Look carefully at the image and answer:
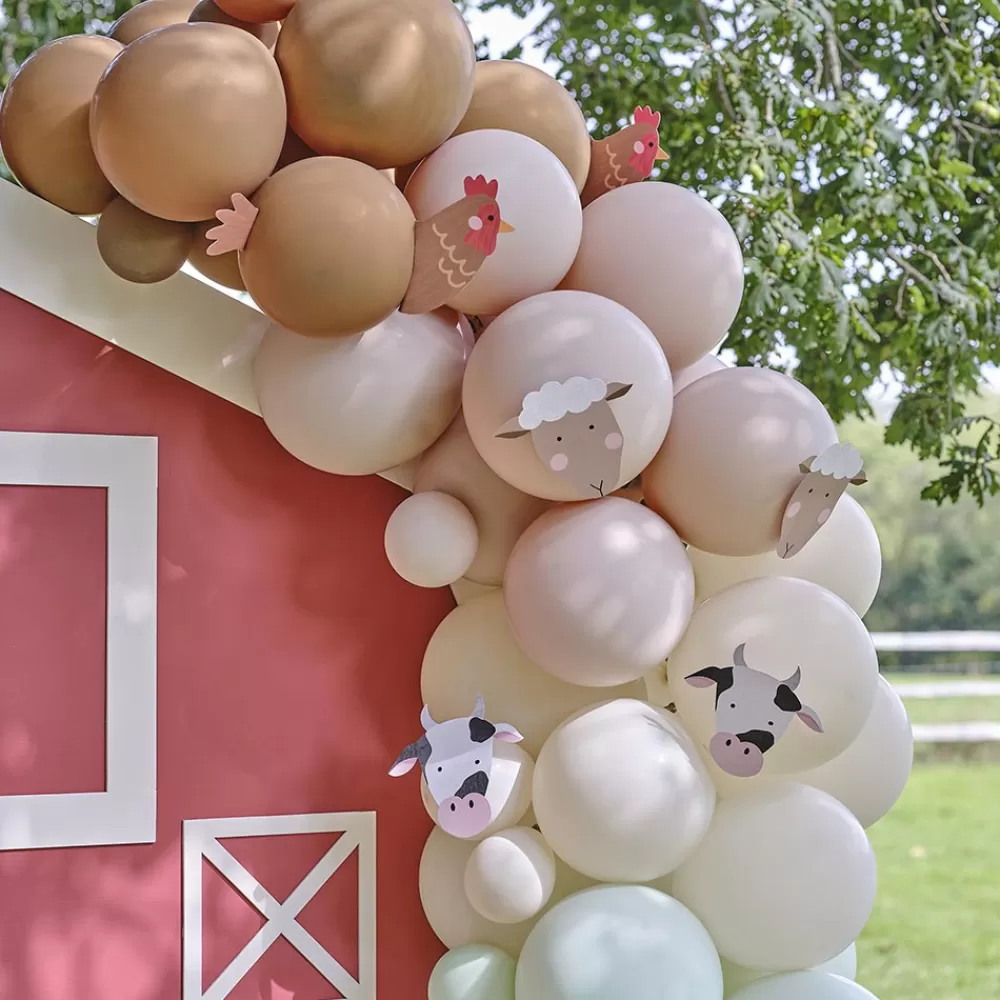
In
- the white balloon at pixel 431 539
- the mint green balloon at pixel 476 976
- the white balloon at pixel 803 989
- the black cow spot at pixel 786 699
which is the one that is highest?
the black cow spot at pixel 786 699

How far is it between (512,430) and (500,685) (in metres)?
0.44

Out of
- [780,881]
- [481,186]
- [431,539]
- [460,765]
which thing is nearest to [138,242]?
[481,186]

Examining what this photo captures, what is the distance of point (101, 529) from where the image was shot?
6.98 feet

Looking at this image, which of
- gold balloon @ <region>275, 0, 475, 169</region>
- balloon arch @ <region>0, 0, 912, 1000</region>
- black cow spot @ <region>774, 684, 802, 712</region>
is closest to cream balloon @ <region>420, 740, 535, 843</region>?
balloon arch @ <region>0, 0, 912, 1000</region>

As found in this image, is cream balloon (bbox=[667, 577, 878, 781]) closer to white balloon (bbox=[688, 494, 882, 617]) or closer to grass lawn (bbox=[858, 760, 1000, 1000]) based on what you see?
white balloon (bbox=[688, 494, 882, 617])

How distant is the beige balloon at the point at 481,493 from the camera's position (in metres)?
2.07

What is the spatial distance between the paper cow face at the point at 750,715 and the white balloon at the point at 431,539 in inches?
17.4

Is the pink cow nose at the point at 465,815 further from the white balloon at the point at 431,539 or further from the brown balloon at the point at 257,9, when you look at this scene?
the brown balloon at the point at 257,9

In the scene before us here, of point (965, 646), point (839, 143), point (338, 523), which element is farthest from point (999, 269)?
point (965, 646)

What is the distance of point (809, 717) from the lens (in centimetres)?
186

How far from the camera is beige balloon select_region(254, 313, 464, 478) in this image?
198cm

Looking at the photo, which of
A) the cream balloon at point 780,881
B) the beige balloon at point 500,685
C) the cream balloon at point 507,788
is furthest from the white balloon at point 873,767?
the cream balloon at point 507,788

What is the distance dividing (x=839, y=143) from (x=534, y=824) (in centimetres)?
214

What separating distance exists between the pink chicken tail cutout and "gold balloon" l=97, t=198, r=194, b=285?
5.5 inches
